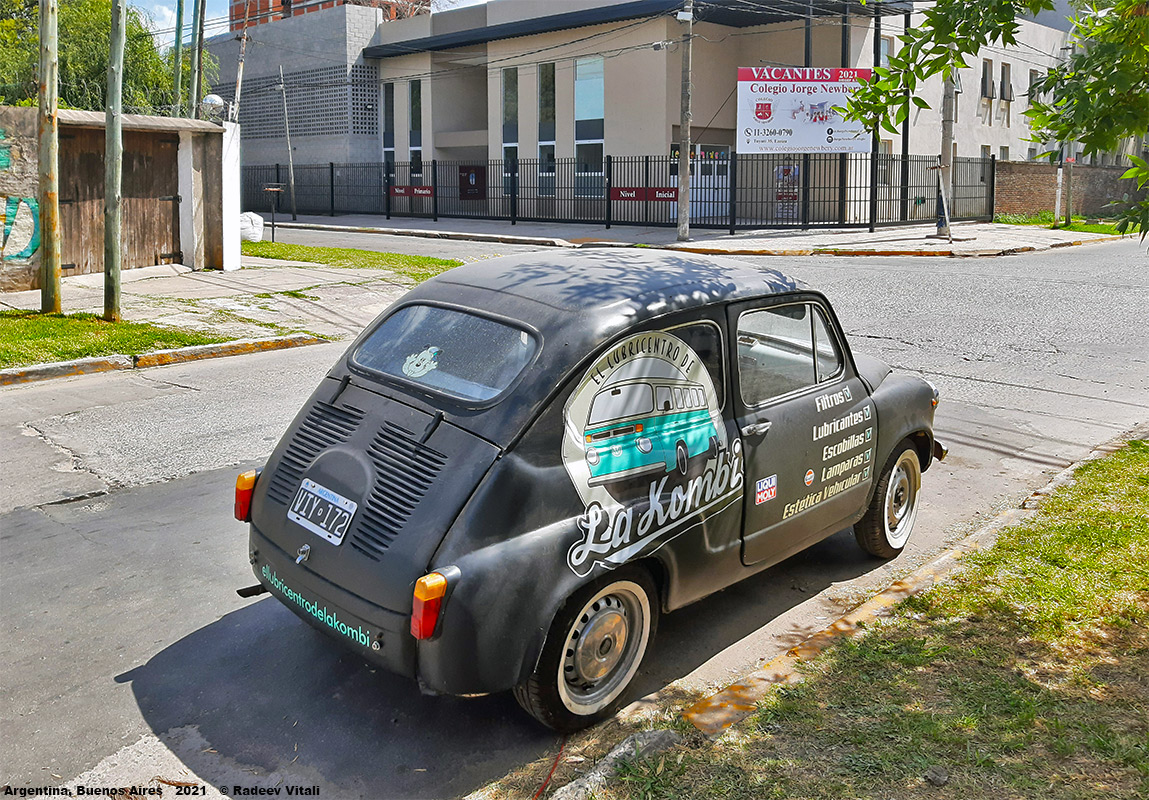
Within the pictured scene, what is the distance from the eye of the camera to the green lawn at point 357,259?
18688 mm

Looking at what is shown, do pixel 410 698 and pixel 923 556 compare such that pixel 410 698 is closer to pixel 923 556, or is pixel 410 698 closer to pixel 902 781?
pixel 902 781

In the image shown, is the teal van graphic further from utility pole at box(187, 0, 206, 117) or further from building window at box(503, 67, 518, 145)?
building window at box(503, 67, 518, 145)

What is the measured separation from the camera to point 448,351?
4.33m

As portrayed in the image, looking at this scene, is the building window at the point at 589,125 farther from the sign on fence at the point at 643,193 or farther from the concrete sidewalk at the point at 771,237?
the concrete sidewalk at the point at 771,237

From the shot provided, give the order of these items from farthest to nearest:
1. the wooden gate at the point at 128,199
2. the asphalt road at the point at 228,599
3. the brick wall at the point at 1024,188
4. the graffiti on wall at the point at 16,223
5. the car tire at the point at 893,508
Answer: the brick wall at the point at 1024,188 → the wooden gate at the point at 128,199 → the graffiti on wall at the point at 16,223 → the car tire at the point at 893,508 → the asphalt road at the point at 228,599

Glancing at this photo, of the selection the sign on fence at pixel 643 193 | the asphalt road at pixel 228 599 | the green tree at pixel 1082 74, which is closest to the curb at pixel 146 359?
the asphalt road at pixel 228 599

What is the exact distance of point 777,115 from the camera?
98.5 ft

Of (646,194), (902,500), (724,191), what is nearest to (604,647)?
(902,500)

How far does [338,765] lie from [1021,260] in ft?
67.9

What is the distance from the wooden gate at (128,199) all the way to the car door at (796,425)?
13559 millimetres

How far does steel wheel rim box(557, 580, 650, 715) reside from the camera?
391 centimetres

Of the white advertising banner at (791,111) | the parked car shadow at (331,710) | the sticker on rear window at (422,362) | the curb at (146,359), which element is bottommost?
the parked car shadow at (331,710)

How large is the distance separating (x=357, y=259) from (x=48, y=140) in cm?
844

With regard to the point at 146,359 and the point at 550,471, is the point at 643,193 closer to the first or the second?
the point at 146,359
